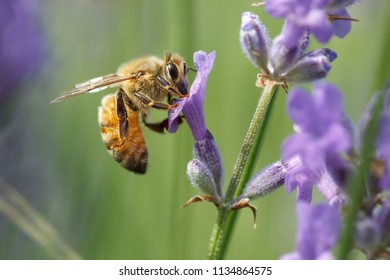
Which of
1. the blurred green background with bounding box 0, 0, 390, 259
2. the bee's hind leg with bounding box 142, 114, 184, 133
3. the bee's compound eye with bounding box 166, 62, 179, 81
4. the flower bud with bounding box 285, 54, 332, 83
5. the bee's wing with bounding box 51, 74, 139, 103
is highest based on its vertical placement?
the flower bud with bounding box 285, 54, 332, 83

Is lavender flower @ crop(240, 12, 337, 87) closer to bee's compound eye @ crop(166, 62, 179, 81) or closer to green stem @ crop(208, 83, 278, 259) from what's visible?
green stem @ crop(208, 83, 278, 259)

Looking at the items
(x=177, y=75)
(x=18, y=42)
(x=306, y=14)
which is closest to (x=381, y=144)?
(x=306, y=14)

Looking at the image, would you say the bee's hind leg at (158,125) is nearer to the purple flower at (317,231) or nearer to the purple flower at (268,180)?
the purple flower at (268,180)

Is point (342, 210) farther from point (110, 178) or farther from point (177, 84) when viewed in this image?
point (110, 178)

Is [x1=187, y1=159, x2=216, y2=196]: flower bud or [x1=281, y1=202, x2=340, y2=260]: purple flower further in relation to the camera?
[x1=187, y1=159, x2=216, y2=196]: flower bud

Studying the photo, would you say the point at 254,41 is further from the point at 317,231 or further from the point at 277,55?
the point at 317,231

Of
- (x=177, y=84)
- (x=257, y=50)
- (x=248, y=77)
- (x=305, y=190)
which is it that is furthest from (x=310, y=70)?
(x=248, y=77)

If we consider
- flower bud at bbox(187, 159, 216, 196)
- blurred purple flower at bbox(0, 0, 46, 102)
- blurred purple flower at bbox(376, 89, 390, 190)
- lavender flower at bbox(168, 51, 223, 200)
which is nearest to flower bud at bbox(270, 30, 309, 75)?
lavender flower at bbox(168, 51, 223, 200)
